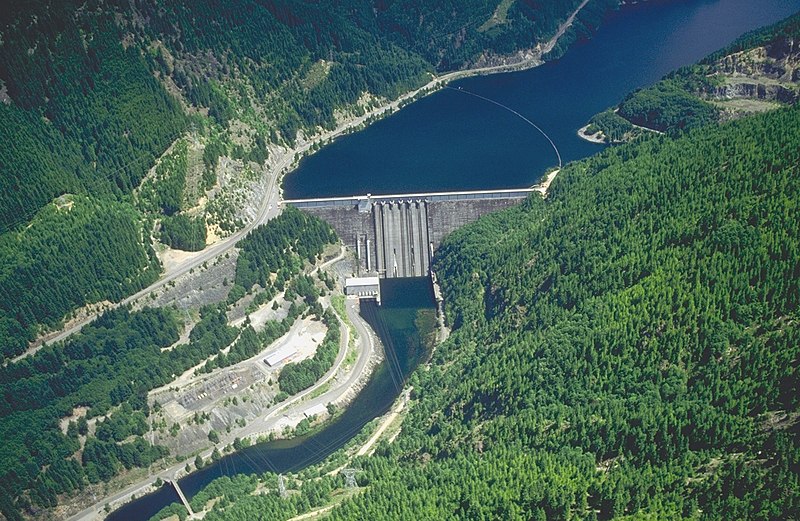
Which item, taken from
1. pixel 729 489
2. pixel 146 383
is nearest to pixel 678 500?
pixel 729 489

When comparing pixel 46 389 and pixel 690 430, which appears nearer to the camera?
pixel 690 430

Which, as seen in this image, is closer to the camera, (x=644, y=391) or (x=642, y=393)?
(x=644, y=391)

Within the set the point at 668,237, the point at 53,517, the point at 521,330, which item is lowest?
the point at 53,517

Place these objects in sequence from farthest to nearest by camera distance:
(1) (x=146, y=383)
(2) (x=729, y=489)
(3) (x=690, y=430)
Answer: (1) (x=146, y=383) < (3) (x=690, y=430) < (2) (x=729, y=489)

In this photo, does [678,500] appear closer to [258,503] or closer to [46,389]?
[258,503]

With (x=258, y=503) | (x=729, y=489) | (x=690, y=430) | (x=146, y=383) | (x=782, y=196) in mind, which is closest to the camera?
(x=729, y=489)

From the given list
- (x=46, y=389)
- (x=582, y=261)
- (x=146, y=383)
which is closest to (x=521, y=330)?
(x=582, y=261)

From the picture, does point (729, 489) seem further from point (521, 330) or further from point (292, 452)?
point (292, 452)

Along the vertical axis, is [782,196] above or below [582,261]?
above

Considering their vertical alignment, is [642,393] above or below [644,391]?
below
